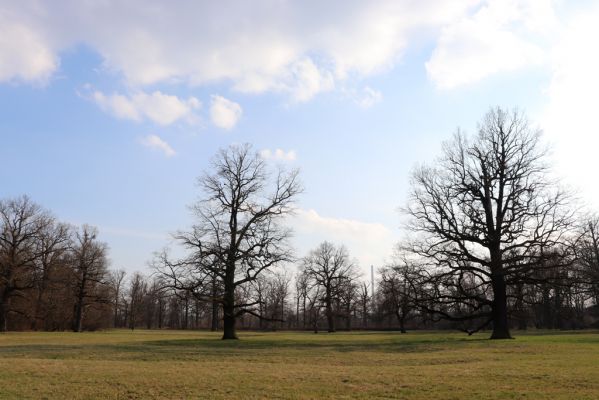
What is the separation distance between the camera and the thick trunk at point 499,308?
32.3m

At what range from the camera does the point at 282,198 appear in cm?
4134

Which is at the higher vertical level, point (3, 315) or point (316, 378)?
point (3, 315)

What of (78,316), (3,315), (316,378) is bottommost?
(316,378)

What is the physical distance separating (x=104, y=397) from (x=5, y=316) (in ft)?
190

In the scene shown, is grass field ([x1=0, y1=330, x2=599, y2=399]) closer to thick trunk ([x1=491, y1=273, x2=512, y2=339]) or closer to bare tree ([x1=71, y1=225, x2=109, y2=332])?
thick trunk ([x1=491, y1=273, x2=512, y2=339])

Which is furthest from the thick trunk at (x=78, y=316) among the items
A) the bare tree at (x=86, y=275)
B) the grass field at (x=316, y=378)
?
the grass field at (x=316, y=378)

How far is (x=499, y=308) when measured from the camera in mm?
32688

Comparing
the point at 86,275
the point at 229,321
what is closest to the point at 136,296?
the point at 86,275

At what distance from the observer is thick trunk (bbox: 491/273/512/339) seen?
32.3 meters

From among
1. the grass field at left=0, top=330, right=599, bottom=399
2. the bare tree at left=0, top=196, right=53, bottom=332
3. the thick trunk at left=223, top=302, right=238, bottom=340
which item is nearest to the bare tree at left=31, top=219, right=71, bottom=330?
the bare tree at left=0, top=196, right=53, bottom=332

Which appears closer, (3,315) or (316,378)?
(316,378)

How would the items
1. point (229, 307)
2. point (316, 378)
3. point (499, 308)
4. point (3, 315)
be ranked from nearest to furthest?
1. point (316, 378)
2. point (499, 308)
3. point (229, 307)
4. point (3, 315)

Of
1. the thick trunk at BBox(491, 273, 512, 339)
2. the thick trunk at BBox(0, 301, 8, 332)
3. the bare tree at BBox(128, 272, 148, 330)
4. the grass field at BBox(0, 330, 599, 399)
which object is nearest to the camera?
the grass field at BBox(0, 330, 599, 399)

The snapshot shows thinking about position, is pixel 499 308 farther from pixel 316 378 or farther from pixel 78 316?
pixel 78 316
